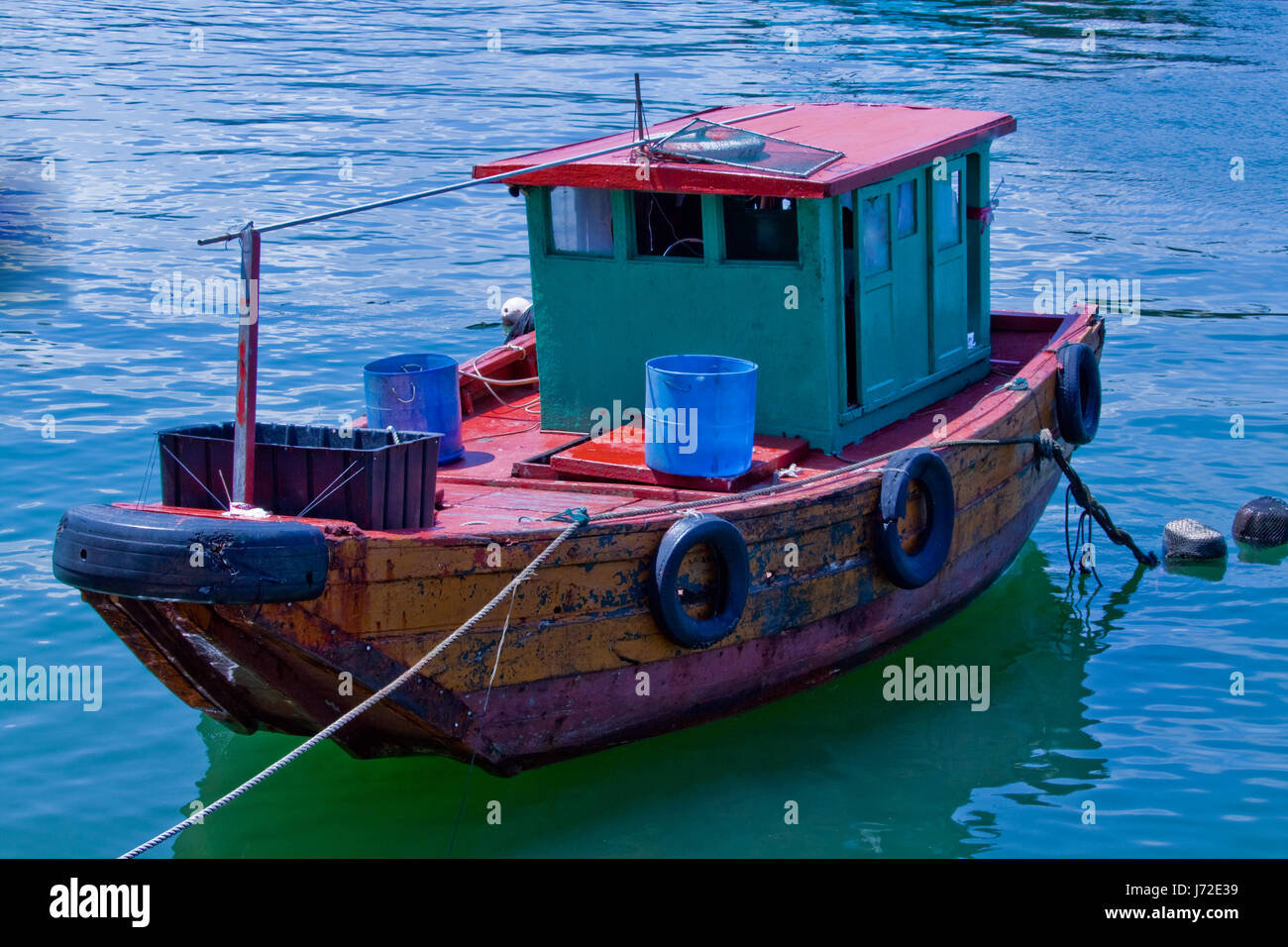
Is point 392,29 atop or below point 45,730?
atop

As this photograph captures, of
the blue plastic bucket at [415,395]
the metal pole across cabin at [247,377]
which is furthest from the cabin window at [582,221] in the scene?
the metal pole across cabin at [247,377]

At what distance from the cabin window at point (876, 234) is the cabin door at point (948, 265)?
0.57m

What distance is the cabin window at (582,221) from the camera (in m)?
8.57

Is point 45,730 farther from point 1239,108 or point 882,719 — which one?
point 1239,108

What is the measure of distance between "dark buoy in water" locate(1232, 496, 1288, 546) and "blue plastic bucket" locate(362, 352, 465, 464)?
5786mm

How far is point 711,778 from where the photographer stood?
7652 millimetres

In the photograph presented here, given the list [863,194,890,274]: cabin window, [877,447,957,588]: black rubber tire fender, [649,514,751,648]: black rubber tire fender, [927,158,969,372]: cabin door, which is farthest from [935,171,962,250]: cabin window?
[649,514,751,648]: black rubber tire fender

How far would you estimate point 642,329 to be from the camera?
28.3ft

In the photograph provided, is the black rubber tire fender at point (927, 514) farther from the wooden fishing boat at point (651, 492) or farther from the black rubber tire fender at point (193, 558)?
the black rubber tire fender at point (193, 558)

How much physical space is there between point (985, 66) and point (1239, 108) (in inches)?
203

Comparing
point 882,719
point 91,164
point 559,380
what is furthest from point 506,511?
point 91,164

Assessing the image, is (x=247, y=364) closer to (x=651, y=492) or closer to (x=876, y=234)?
(x=651, y=492)

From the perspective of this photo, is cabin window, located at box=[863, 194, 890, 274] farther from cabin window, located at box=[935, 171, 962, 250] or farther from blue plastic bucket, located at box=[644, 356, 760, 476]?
blue plastic bucket, located at box=[644, 356, 760, 476]

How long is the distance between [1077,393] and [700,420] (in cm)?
350
